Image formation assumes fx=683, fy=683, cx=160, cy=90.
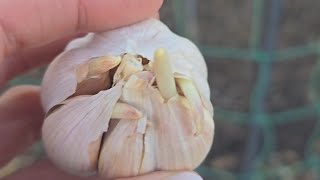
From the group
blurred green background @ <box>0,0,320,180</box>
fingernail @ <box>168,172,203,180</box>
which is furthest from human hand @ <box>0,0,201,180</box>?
blurred green background @ <box>0,0,320,180</box>

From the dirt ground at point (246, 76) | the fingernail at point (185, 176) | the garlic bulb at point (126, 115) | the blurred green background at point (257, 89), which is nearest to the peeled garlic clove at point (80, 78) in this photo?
the garlic bulb at point (126, 115)

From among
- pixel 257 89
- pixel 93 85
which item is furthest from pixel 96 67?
pixel 257 89

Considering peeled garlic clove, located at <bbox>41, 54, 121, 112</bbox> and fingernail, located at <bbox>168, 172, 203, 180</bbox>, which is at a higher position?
peeled garlic clove, located at <bbox>41, 54, 121, 112</bbox>

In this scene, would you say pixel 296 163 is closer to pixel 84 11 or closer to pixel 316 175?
pixel 316 175

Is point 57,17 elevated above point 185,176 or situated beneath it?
elevated above

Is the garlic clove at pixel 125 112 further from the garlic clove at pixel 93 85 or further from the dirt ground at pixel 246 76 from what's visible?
the dirt ground at pixel 246 76

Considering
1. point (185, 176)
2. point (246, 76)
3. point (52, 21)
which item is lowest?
point (246, 76)

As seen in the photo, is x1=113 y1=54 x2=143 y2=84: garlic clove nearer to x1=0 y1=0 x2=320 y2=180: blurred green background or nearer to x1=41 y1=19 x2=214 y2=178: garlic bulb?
x1=41 y1=19 x2=214 y2=178: garlic bulb

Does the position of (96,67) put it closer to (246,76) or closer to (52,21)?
(52,21)
